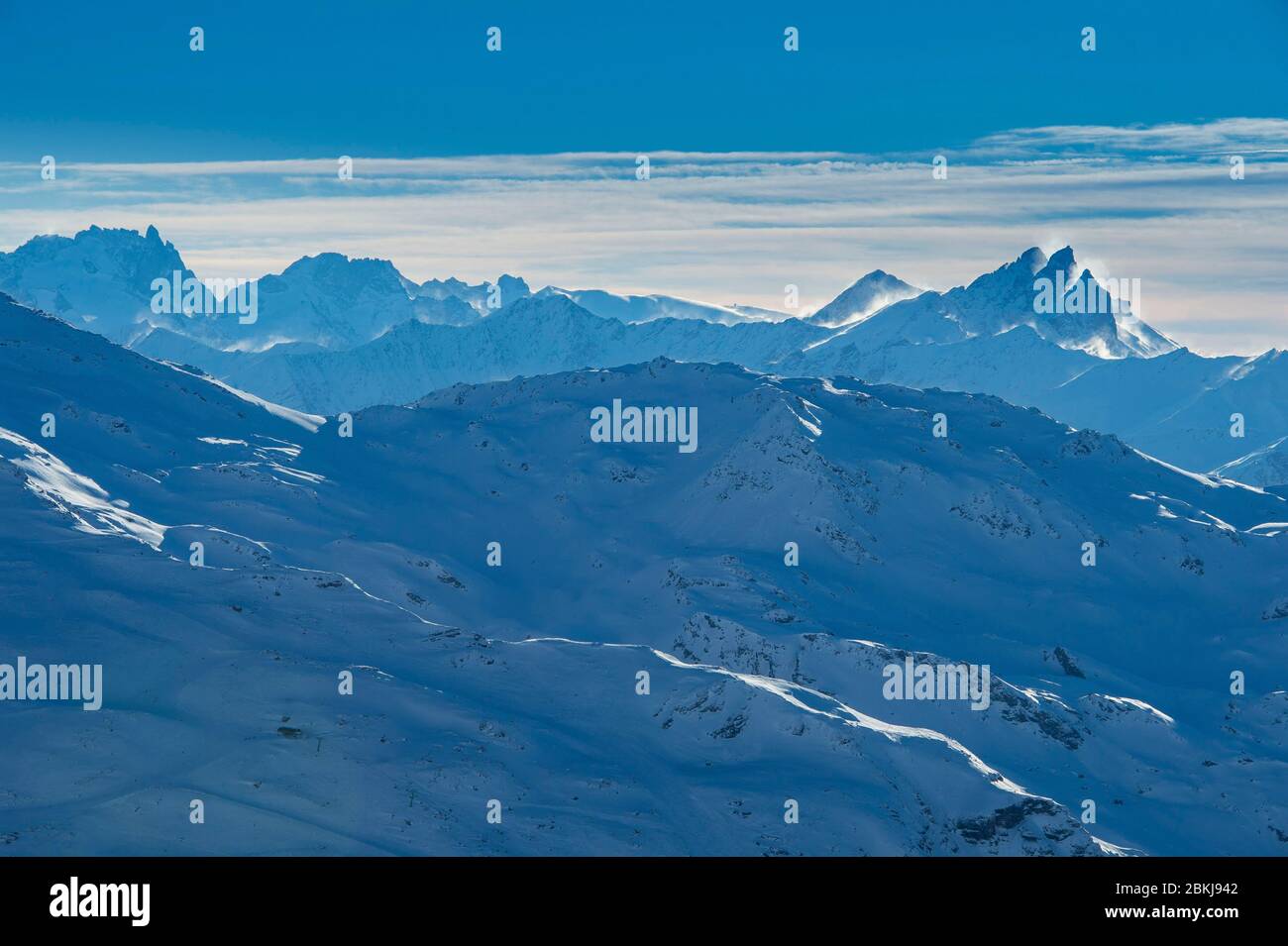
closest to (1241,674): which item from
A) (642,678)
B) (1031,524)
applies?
(1031,524)

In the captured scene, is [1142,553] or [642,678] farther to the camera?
[1142,553]

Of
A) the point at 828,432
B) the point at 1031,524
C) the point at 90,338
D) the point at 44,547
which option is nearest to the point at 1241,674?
the point at 1031,524

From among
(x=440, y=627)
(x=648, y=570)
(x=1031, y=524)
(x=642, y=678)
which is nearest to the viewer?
(x=642, y=678)

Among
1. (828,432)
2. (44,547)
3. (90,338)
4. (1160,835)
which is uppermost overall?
(90,338)

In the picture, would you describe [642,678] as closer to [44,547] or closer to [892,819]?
[892,819]

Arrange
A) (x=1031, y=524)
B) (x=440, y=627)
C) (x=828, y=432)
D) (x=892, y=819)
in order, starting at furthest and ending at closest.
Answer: (x=828, y=432) → (x=1031, y=524) → (x=440, y=627) → (x=892, y=819)

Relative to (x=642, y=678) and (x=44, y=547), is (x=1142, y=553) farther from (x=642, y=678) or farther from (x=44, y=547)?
(x=44, y=547)
